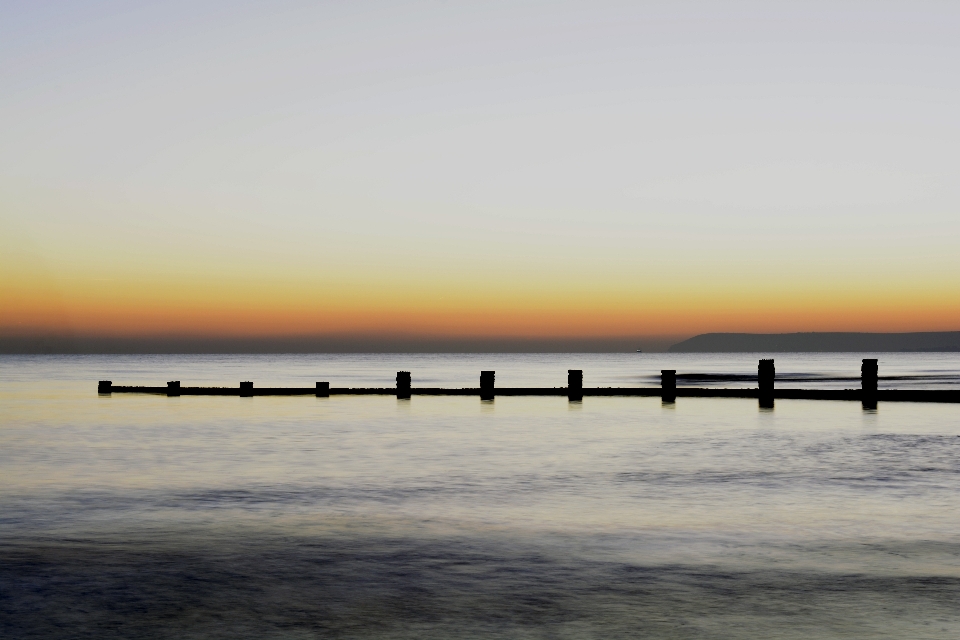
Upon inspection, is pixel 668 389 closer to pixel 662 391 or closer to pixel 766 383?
pixel 662 391

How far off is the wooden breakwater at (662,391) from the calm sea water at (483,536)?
8284 mm

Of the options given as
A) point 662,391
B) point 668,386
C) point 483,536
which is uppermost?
point 668,386

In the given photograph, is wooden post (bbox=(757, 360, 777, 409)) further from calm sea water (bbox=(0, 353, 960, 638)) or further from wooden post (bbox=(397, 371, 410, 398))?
wooden post (bbox=(397, 371, 410, 398))

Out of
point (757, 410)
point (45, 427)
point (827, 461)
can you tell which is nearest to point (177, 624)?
point (827, 461)

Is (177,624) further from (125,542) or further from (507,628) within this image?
(125,542)

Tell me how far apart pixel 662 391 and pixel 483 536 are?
23628 millimetres

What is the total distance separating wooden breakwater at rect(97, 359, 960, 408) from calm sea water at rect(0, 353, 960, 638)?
8.28m

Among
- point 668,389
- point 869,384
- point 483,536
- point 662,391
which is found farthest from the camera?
point 662,391

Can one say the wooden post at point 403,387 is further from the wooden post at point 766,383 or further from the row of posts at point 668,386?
the wooden post at point 766,383

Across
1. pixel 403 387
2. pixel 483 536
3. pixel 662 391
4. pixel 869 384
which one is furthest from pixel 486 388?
pixel 483 536

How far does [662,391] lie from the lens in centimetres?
3269

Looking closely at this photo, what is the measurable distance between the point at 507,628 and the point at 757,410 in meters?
24.2

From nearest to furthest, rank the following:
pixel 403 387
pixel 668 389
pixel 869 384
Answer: pixel 869 384 → pixel 668 389 → pixel 403 387

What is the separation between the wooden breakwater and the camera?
29406mm
